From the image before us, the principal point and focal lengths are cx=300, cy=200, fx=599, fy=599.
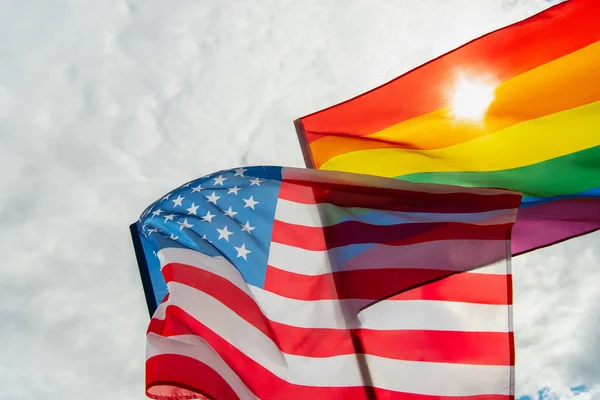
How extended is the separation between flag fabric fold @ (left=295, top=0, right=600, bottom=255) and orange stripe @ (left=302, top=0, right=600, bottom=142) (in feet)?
0.05

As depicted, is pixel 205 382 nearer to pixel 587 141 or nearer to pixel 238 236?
pixel 238 236

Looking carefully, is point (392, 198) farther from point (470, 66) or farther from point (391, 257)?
point (470, 66)

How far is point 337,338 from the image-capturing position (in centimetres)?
698

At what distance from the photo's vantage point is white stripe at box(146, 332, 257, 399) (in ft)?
22.9

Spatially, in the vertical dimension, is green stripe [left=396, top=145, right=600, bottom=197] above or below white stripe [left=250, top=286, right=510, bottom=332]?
above

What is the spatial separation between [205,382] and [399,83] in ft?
16.1

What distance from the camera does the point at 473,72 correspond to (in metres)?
8.43

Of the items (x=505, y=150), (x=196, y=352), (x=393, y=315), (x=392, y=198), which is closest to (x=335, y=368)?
(x=393, y=315)

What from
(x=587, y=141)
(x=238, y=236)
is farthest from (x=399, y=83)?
(x=238, y=236)

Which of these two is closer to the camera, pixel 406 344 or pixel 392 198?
pixel 406 344

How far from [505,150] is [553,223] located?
1.18m

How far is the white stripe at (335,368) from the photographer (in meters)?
6.38

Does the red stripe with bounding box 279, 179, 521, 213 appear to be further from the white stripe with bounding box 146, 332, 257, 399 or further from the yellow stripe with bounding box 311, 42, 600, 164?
the white stripe with bounding box 146, 332, 257, 399

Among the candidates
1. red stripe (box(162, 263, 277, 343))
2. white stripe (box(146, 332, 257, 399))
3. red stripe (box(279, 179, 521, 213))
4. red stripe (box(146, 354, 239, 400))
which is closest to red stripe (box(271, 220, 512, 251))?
red stripe (box(279, 179, 521, 213))
